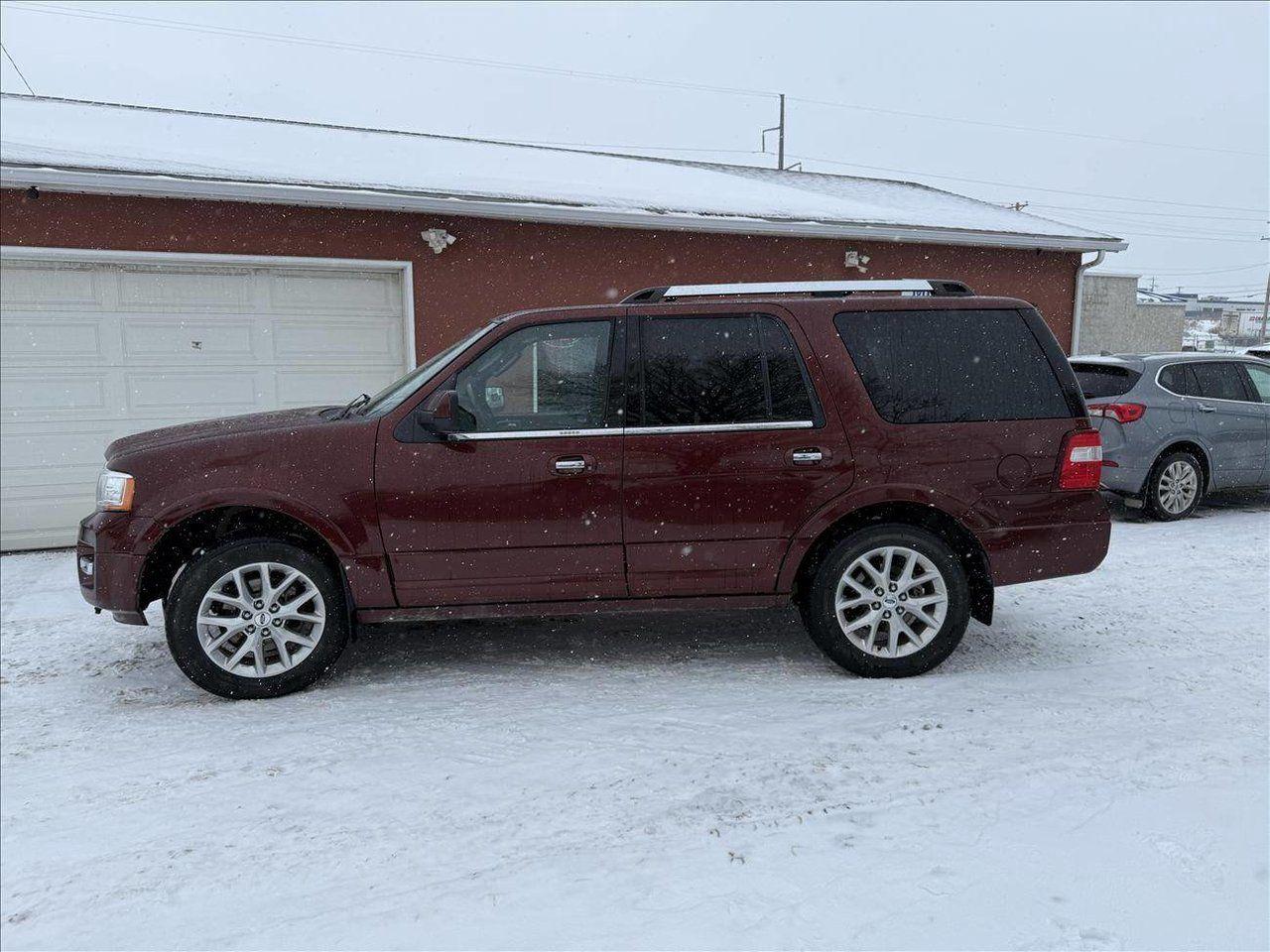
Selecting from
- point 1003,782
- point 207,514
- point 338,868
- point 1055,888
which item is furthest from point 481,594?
point 1055,888

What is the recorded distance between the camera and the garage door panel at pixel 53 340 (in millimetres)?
7555

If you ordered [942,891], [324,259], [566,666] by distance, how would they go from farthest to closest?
[324,259] → [566,666] → [942,891]

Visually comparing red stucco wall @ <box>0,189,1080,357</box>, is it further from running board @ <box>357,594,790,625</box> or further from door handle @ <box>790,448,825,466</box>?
door handle @ <box>790,448,825,466</box>

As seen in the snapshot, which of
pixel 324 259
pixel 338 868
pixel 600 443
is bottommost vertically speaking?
pixel 338 868

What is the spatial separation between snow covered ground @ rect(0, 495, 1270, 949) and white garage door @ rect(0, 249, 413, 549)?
10.8 ft

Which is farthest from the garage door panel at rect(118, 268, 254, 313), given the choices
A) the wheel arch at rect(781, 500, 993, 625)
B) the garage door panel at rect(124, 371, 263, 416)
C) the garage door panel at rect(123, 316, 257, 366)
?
the wheel arch at rect(781, 500, 993, 625)

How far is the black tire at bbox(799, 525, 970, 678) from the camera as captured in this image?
4277 millimetres

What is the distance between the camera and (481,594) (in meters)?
4.24

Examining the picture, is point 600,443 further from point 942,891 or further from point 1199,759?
point 1199,759

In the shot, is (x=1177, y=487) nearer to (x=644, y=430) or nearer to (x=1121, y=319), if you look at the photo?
(x=644, y=430)

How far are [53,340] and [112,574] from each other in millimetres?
4646

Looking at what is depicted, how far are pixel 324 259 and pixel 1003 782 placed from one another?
7.35m

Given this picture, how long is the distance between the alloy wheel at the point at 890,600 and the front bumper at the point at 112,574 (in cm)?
331

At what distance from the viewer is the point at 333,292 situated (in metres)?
8.55
